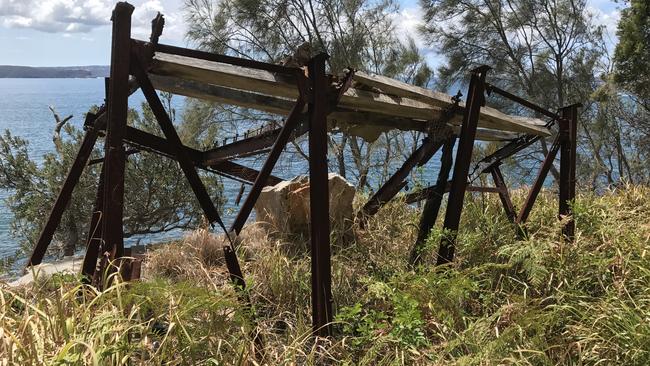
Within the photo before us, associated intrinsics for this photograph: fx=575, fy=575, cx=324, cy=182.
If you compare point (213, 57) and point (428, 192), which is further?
point (428, 192)

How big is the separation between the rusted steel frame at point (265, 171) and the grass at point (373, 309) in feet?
1.40

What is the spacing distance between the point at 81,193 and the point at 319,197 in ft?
29.0

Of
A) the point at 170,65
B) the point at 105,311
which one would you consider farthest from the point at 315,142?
the point at 105,311

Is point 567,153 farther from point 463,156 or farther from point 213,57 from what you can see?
point 213,57

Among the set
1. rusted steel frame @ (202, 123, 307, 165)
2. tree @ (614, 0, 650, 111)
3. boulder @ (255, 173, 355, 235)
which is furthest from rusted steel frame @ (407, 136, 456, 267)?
tree @ (614, 0, 650, 111)

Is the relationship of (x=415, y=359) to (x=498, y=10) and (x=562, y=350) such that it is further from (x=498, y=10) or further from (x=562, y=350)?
(x=498, y=10)

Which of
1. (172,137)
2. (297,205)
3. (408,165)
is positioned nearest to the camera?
(172,137)

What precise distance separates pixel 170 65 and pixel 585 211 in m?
3.82

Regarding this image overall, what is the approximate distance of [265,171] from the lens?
3.39m

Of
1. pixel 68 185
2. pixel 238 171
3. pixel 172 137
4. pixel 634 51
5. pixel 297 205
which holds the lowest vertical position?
pixel 297 205

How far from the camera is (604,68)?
1767cm

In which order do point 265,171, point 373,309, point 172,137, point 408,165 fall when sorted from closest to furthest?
point 172,137 → point 265,171 → point 373,309 → point 408,165

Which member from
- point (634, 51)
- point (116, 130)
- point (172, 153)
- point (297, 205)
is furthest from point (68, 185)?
point (634, 51)

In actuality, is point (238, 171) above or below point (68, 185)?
above
